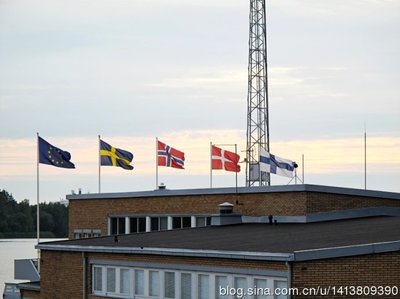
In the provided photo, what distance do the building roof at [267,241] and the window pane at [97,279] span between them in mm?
905

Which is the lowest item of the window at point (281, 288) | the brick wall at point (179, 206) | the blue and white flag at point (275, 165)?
the window at point (281, 288)

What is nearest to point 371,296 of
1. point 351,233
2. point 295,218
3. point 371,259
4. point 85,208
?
point 371,259

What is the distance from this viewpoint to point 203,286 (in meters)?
39.0

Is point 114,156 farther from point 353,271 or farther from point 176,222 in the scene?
point 353,271

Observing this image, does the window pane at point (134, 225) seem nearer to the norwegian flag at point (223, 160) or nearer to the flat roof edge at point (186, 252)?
the norwegian flag at point (223, 160)

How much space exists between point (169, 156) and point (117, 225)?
25.1 feet

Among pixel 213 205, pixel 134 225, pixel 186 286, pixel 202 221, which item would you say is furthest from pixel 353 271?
Answer: pixel 134 225

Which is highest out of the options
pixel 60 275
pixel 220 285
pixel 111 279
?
pixel 220 285

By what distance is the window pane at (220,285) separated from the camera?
3770cm

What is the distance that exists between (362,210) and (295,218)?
326 centimetres

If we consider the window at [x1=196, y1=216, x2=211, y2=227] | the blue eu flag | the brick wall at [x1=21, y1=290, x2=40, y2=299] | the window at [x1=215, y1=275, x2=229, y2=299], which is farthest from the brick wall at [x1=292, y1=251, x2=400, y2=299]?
the blue eu flag

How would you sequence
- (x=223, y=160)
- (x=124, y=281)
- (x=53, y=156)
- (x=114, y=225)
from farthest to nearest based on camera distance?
(x=223, y=160), (x=53, y=156), (x=114, y=225), (x=124, y=281)

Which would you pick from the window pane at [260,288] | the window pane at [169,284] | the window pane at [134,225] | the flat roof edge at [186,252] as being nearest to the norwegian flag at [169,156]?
the window pane at [134,225]

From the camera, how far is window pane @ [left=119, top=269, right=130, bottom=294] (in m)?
43.7
